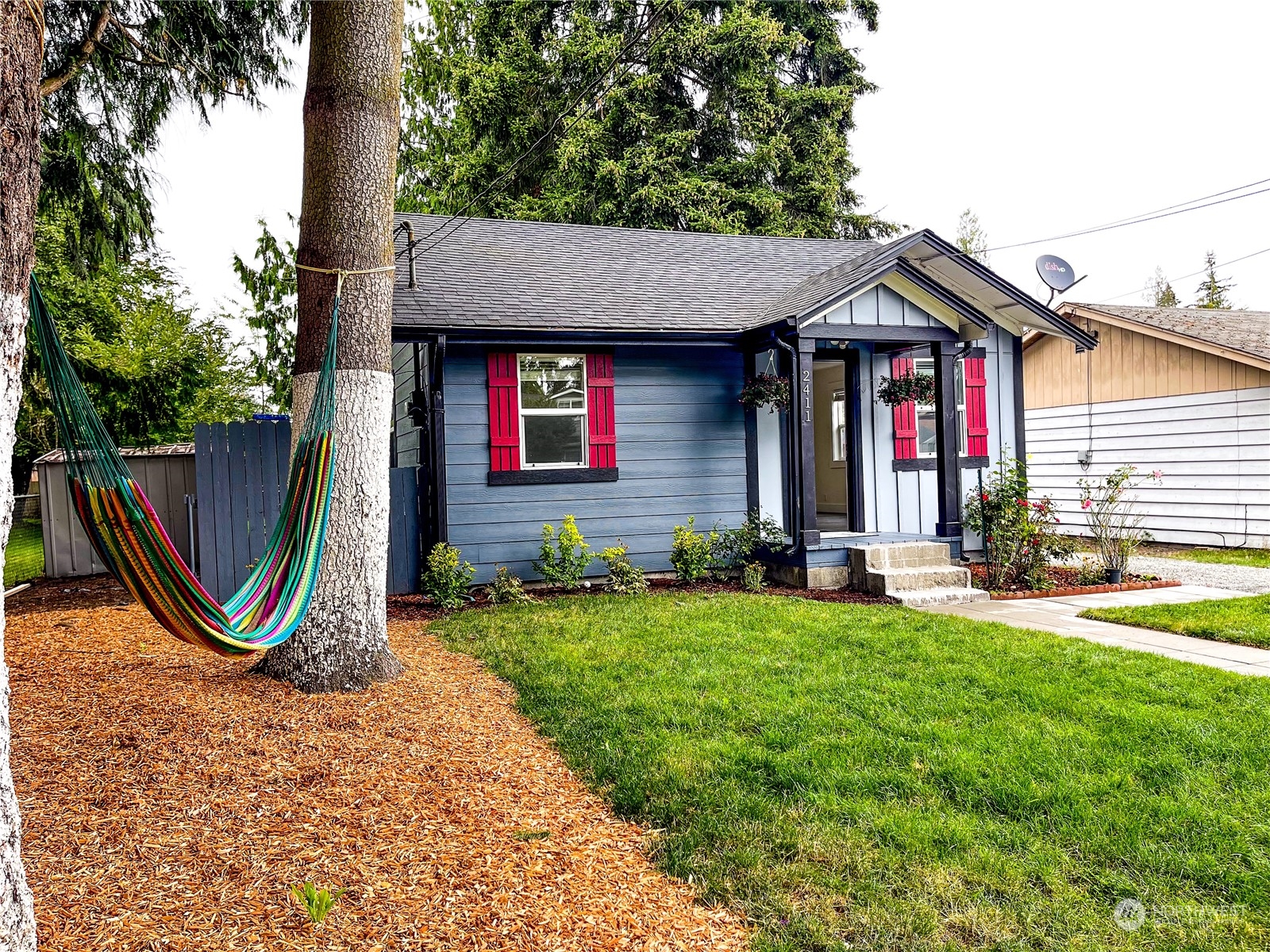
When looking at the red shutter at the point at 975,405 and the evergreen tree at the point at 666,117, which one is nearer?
the red shutter at the point at 975,405

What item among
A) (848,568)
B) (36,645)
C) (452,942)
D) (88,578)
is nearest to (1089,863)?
(452,942)

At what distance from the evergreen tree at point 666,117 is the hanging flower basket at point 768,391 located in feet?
29.8

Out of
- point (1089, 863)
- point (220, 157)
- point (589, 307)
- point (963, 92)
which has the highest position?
point (963, 92)

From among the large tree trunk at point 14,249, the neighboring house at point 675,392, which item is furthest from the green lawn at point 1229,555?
the large tree trunk at point 14,249

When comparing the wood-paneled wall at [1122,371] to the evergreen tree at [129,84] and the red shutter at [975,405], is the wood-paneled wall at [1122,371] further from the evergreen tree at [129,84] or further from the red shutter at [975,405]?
the evergreen tree at [129,84]

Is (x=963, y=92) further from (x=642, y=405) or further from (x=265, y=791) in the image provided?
(x=265, y=791)

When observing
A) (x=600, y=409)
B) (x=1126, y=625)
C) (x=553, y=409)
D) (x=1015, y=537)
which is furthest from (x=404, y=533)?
(x=1126, y=625)

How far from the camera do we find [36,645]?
5004 mm

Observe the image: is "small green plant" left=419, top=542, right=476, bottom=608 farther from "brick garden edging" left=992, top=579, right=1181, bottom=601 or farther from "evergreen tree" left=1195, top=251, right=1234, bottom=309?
"evergreen tree" left=1195, top=251, right=1234, bottom=309

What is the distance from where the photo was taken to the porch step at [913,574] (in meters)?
7.00

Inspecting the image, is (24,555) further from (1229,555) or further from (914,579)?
(1229,555)

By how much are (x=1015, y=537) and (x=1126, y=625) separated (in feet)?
6.05

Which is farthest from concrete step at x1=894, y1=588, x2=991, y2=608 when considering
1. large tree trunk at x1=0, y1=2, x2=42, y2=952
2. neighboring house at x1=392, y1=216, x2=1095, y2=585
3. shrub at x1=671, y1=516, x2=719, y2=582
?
large tree trunk at x1=0, y1=2, x2=42, y2=952

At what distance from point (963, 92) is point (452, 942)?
20.6m
